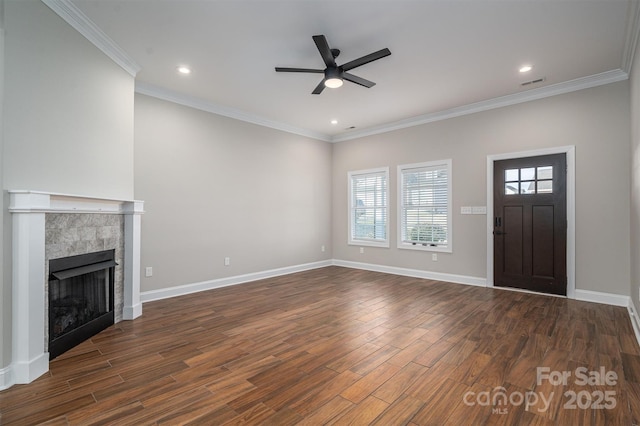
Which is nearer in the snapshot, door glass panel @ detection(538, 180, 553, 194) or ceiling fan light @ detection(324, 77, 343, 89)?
ceiling fan light @ detection(324, 77, 343, 89)

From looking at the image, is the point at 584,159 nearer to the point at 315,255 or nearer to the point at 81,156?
the point at 315,255

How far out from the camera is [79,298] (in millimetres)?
3033

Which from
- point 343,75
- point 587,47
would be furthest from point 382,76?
point 587,47

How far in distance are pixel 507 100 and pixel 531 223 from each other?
198 centimetres

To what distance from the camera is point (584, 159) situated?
14.0 ft

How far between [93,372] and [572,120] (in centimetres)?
629

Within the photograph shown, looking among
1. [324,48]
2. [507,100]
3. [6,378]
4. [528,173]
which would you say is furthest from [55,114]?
[528,173]

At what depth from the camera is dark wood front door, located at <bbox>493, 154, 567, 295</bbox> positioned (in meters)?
4.46

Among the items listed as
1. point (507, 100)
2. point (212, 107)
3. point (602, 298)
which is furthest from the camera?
point (212, 107)

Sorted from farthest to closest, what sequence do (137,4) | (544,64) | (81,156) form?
(544,64) < (81,156) < (137,4)

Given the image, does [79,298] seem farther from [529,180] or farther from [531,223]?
[529,180]

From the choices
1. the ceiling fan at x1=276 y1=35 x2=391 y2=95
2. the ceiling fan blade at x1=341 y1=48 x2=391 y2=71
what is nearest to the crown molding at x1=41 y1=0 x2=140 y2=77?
the ceiling fan at x1=276 y1=35 x2=391 y2=95

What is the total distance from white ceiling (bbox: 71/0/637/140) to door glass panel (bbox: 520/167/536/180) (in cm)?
115

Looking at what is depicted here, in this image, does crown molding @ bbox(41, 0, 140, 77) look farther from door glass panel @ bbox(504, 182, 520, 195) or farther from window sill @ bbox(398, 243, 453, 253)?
door glass panel @ bbox(504, 182, 520, 195)
